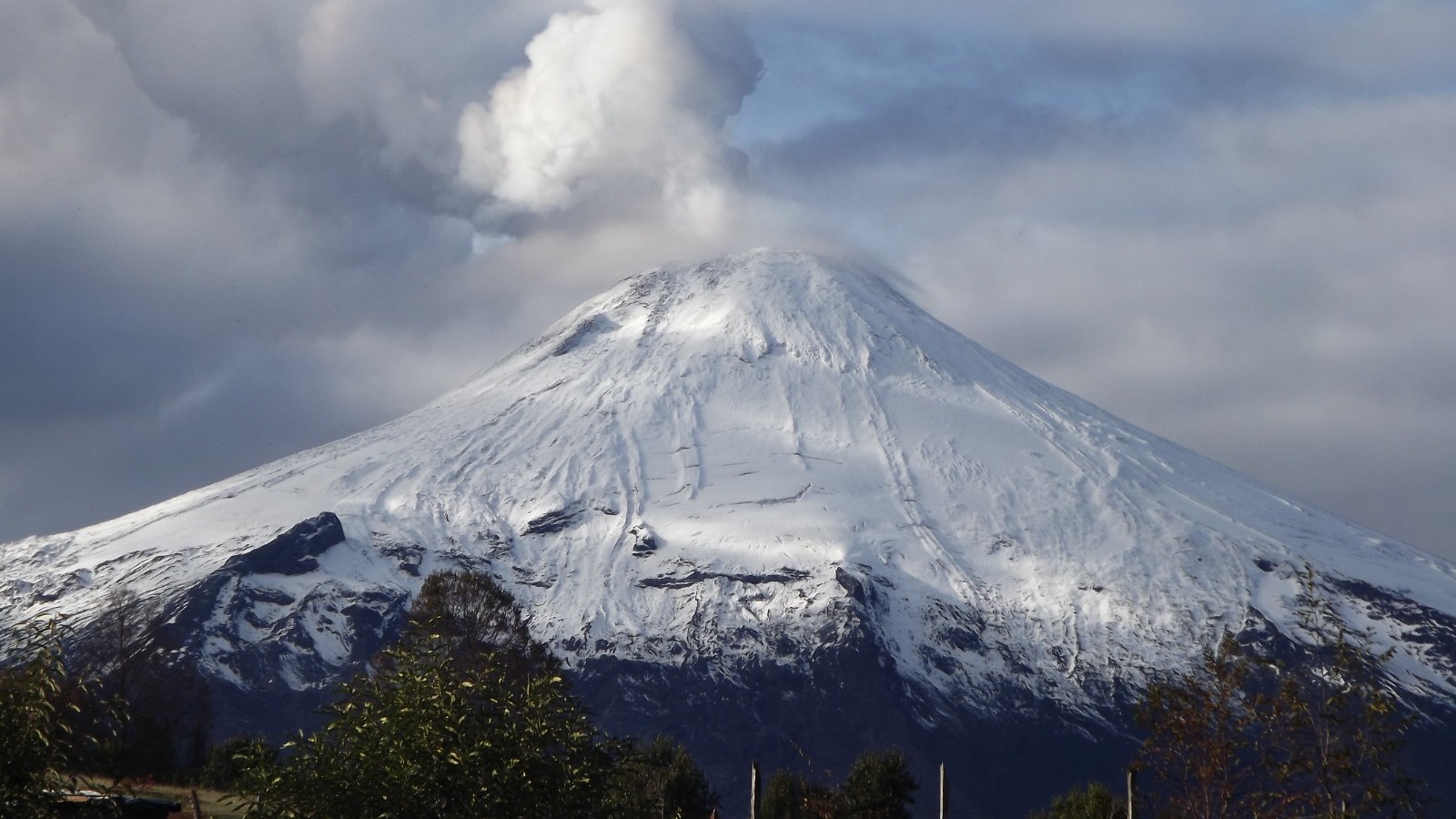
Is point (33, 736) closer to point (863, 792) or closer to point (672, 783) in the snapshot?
point (672, 783)

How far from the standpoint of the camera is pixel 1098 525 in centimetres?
16875

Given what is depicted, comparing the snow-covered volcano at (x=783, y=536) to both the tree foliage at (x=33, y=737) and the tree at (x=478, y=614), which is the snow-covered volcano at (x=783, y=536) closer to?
the tree at (x=478, y=614)

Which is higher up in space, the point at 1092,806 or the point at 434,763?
the point at 434,763

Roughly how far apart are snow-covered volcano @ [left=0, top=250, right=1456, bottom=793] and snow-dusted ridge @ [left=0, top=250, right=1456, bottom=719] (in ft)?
1.06

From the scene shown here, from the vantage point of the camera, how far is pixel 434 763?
2378cm

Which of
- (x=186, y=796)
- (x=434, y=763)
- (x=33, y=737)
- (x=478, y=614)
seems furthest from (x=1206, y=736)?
(x=478, y=614)

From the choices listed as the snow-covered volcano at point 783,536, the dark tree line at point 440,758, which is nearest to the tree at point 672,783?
the dark tree line at point 440,758

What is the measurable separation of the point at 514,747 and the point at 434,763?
1235mm

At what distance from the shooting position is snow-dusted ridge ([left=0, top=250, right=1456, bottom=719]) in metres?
155

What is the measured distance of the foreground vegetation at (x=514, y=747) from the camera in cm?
2312

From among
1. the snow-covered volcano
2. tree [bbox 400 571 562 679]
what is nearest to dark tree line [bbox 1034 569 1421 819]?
tree [bbox 400 571 562 679]

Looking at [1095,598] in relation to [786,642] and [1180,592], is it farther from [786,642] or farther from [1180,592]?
[786,642]

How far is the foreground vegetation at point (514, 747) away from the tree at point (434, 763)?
0.08ft

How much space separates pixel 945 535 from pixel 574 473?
38756 mm
